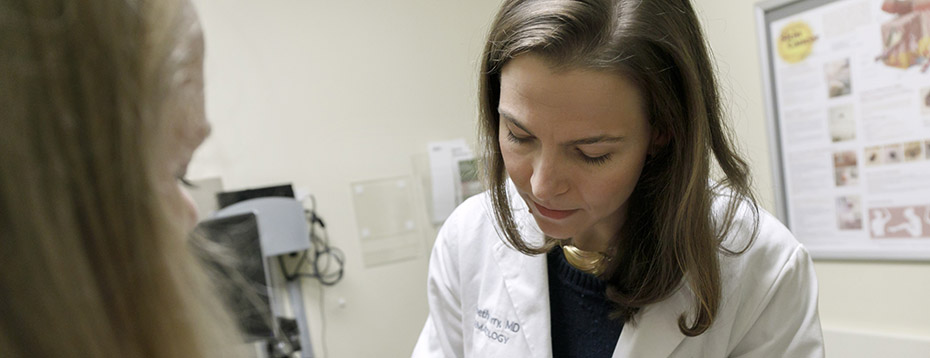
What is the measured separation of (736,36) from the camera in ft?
6.86

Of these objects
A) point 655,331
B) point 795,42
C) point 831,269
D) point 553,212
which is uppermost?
point 795,42

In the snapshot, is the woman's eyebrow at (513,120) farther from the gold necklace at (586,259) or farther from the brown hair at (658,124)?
the gold necklace at (586,259)

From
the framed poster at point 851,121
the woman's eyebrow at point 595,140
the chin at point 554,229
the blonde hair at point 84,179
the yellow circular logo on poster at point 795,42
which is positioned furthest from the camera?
the yellow circular logo on poster at point 795,42

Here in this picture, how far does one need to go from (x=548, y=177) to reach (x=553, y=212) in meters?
0.10

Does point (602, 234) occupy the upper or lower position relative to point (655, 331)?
upper

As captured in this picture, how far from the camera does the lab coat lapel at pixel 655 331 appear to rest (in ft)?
3.35

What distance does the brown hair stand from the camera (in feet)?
2.90

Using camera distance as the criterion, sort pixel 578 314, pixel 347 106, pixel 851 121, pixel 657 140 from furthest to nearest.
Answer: pixel 347 106, pixel 851 121, pixel 578 314, pixel 657 140

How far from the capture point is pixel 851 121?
1850mm

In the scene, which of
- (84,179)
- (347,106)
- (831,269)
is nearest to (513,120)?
(84,179)

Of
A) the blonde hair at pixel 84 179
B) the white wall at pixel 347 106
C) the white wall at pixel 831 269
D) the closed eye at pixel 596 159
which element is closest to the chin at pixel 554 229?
the closed eye at pixel 596 159

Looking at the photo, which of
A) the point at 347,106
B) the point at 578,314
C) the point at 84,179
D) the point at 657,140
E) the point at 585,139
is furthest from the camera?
the point at 347,106

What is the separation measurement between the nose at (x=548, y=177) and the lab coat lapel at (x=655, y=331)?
0.28 meters

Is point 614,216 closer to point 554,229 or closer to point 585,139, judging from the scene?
point 554,229
